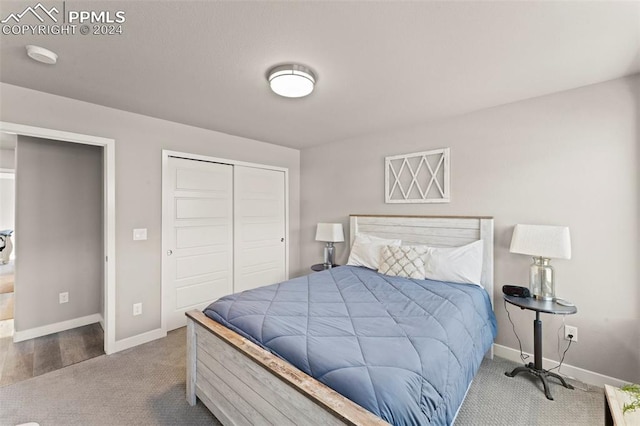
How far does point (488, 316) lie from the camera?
95.2 inches

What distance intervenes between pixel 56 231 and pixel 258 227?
7.84 feet

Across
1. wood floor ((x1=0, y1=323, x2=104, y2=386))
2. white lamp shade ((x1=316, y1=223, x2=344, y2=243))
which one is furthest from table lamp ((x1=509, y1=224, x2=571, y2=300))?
wood floor ((x1=0, y1=323, x2=104, y2=386))

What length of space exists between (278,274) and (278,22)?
142 inches

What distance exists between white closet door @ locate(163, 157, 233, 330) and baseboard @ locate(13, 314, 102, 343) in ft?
3.86

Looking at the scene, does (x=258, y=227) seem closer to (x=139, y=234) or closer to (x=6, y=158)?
(x=139, y=234)

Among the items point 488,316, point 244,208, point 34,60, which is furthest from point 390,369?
point 244,208

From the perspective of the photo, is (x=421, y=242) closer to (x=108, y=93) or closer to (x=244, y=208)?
(x=244, y=208)

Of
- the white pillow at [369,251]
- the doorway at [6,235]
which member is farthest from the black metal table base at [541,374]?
the doorway at [6,235]

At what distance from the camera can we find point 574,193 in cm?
234

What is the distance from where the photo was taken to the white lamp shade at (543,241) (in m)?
2.16

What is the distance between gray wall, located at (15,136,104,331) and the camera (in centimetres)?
310

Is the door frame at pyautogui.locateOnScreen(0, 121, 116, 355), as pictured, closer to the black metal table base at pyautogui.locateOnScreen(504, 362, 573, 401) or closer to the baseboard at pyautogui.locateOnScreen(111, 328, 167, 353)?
the baseboard at pyautogui.locateOnScreen(111, 328, 167, 353)

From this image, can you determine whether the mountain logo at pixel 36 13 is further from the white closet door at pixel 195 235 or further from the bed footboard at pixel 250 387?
the bed footboard at pixel 250 387

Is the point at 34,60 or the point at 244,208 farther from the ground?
the point at 34,60
